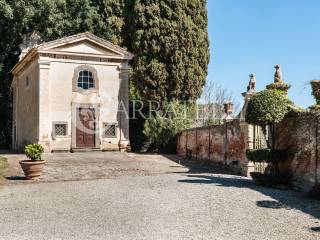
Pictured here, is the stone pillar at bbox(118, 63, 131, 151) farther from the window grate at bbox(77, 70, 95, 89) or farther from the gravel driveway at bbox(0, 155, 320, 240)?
the gravel driveway at bbox(0, 155, 320, 240)

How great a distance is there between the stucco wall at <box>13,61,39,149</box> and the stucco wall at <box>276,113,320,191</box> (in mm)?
15016

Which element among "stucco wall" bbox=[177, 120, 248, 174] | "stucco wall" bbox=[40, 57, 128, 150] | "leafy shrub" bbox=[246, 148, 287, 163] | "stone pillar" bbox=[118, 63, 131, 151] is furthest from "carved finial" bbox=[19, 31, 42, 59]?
"leafy shrub" bbox=[246, 148, 287, 163]

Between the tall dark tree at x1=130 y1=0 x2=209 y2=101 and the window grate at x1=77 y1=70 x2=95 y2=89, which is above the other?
the tall dark tree at x1=130 y1=0 x2=209 y2=101

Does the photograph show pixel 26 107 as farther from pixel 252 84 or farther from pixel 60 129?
pixel 252 84

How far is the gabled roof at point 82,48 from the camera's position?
900 inches

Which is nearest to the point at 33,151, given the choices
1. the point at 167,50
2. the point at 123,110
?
the point at 123,110

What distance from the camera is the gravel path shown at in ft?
23.1

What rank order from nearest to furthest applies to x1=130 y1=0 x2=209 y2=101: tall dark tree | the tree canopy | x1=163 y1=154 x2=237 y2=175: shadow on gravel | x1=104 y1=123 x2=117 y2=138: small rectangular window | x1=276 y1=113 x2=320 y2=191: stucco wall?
x1=276 y1=113 x2=320 y2=191: stucco wall → x1=163 y1=154 x2=237 y2=175: shadow on gravel → x1=104 y1=123 x2=117 y2=138: small rectangular window → x1=130 y1=0 x2=209 y2=101: tall dark tree → the tree canopy

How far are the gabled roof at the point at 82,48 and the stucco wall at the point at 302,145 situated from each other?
13750mm

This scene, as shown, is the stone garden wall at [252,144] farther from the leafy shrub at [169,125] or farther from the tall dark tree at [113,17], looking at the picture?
the tall dark tree at [113,17]

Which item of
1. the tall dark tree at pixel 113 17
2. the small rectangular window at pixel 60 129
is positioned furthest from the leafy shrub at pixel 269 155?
the tall dark tree at pixel 113 17

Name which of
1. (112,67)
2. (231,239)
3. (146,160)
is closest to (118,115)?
(112,67)

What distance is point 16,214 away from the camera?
28.2ft

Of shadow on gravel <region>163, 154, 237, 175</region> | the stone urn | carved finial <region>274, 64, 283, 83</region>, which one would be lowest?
shadow on gravel <region>163, 154, 237, 175</region>
